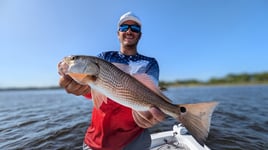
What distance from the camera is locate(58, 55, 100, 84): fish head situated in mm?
2510

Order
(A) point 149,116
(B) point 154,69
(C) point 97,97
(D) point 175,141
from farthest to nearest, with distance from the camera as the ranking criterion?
(D) point 175,141 < (B) point 154,69 < (A) point 149,116 < (C) point 97,97

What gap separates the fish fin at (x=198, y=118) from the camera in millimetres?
2441

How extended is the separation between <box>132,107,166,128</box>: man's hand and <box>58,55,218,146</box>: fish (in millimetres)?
60

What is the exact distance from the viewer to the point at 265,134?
29.5ft

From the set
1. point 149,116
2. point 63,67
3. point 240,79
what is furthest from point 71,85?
point 240,79

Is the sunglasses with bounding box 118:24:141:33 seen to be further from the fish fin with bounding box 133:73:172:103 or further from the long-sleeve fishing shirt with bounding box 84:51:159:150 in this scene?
the fish fin with bounding box 133:73:172:103

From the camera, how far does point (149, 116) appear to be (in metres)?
2.79

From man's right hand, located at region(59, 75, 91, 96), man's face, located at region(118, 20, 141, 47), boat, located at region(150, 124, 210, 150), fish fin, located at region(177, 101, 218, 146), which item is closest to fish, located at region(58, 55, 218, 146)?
fish fin, located at region(177, 101, 218, 146)

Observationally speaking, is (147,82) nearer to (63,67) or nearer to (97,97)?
(97,97)

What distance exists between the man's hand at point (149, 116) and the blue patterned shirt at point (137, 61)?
2.25 feet

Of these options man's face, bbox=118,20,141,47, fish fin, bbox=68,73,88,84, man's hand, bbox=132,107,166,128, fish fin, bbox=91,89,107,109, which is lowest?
man's hand, bbox=132,107,166,128

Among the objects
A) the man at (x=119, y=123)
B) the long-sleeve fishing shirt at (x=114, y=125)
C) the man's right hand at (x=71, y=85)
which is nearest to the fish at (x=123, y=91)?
the man's right hand at (x=71, y=85)

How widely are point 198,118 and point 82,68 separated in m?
1.43

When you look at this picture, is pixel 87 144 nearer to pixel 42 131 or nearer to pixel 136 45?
pixel 136 45
